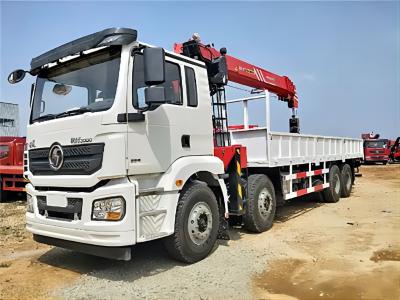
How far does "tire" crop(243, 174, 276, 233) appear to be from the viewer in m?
6.65

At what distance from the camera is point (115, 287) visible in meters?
4.23

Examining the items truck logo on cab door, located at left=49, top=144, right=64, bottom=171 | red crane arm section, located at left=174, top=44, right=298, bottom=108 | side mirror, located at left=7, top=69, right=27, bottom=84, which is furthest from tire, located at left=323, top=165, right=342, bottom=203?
side mirror, located at left=7, top=69, right=27, bottom=84

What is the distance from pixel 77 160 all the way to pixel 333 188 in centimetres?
792

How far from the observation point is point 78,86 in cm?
473

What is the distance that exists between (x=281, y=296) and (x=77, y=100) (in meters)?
3.24

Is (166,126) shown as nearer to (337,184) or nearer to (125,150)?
(125,150)

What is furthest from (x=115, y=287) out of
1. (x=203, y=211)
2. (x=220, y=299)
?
→ (x=203, y=211)

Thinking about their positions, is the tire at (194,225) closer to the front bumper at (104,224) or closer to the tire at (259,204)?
the front bumper at (104,224)

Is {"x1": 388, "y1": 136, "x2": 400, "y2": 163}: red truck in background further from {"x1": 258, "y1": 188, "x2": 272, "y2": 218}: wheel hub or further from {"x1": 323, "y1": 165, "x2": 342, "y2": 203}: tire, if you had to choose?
{"x1": 258, "y1": 188, "x2": 272, "y2": 218}: wheel hub

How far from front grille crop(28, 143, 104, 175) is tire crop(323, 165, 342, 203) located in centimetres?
767

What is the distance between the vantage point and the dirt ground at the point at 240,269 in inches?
163

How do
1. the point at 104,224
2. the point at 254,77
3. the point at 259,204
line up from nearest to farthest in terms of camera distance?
the point at 104,224 → the point at 259,204 → the point at 254,77

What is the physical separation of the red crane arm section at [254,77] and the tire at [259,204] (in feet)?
6.90

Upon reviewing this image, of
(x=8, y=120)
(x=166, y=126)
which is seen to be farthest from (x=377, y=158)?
(x=8, y=120)
